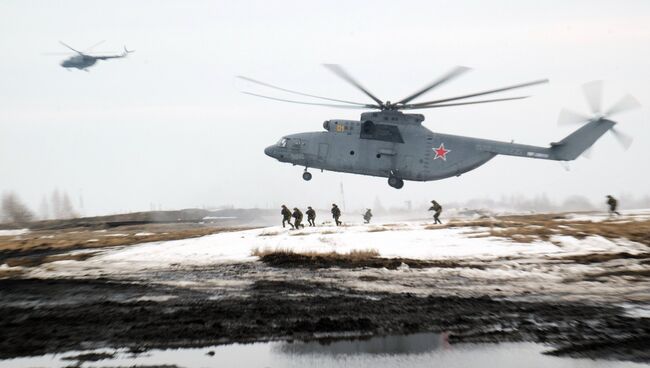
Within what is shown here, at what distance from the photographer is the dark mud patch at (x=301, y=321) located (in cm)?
859

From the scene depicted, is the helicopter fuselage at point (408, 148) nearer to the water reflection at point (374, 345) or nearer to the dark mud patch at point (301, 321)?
the dark mud patch at point (301, 321)

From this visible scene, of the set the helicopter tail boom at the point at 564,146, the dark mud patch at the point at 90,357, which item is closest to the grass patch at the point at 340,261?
the dark mud patch at the point at 90,357

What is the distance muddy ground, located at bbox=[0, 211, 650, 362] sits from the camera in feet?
29.1

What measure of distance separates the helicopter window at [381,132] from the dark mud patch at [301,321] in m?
21.5

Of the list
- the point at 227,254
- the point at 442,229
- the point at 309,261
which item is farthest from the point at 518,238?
the point at 227,254

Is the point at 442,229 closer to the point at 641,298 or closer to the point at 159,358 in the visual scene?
the point at 641,298

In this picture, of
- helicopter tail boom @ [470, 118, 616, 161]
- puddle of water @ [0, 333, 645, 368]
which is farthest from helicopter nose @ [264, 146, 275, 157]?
puddle of water @ [0, 333, 645, 368]

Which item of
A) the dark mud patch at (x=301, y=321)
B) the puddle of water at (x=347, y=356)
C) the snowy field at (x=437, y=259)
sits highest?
the snowy field at (x=437, y=259)

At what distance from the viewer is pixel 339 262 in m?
18.8

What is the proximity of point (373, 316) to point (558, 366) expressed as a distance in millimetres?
3690

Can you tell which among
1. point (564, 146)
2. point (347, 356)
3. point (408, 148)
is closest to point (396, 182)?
point (408, 148)

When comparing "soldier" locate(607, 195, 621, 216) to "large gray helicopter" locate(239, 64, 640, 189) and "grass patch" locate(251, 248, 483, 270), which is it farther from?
"grass patch" locate(251, 248, 483, 270)

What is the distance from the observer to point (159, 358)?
7.81 meters

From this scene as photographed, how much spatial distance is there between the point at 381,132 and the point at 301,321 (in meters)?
25.0
